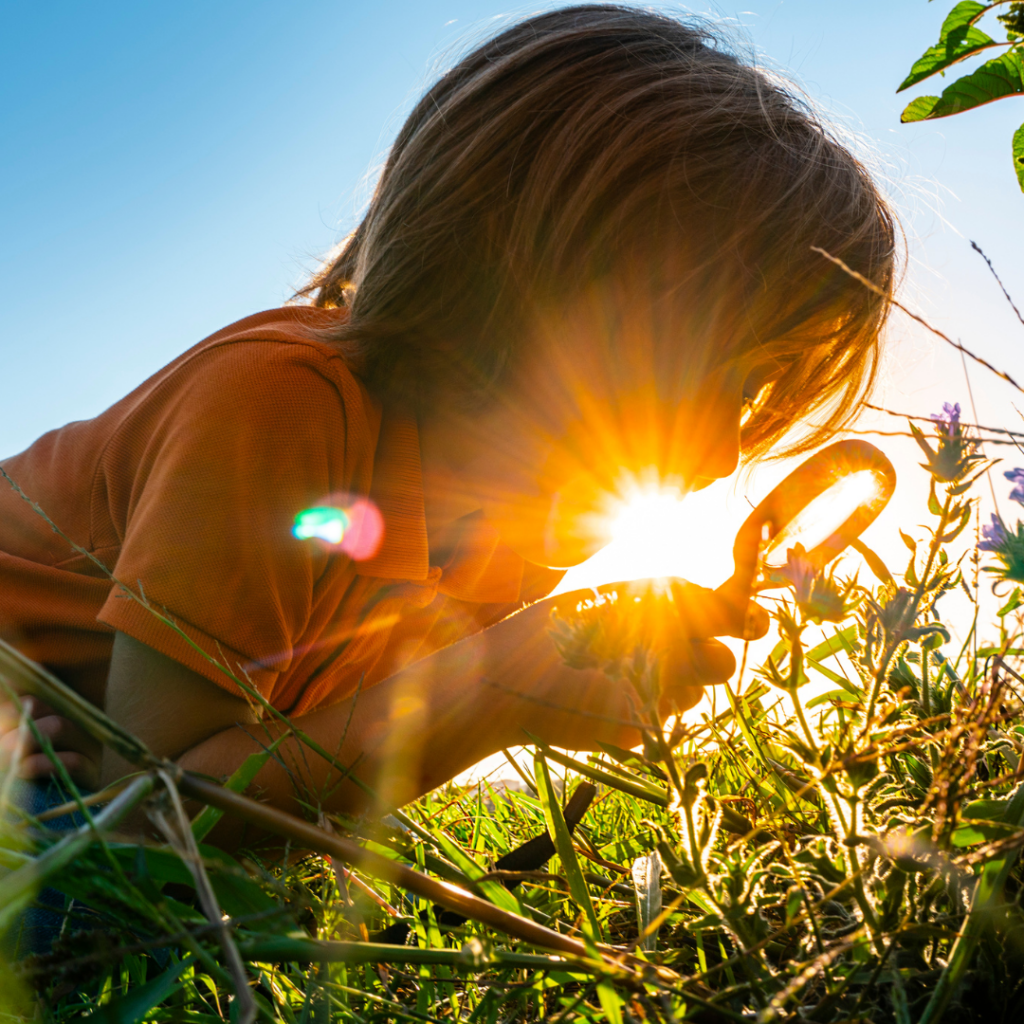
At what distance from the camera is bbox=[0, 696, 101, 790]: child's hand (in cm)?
100

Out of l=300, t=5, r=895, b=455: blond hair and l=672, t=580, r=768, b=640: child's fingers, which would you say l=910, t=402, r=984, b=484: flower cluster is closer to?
l=672, t=580, r=768, b=640: child's fingers

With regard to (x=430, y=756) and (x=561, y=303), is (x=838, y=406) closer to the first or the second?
(x=561, y=303)

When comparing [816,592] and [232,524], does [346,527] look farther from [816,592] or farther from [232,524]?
[816,592]

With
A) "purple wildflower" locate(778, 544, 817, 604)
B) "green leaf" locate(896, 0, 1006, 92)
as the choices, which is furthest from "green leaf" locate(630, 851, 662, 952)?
"green leaf" locate(896, 0, 1006, 92)

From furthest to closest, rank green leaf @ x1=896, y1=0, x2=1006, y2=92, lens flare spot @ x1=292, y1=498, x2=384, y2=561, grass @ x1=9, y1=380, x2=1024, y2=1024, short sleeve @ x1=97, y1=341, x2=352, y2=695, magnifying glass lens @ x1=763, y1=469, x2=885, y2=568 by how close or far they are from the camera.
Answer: lens flare spot @ x1=292, y1=498, x2=384, y2=561 → short sleeve @ x1=97, y1=341, x2=352, y2=695 → magnifying glass lens @ x1=763, y1=469, x2=885, y2=568 → green leaf @ x1=896, y1=0, x2=1006, y2=92 → grass @ x1=9, y1=380, x2=1024, y2=1024

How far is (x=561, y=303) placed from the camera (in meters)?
1.42

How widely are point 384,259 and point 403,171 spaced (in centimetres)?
20

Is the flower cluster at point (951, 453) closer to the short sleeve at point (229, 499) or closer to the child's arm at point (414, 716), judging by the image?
the child's arm at point (414, 716)

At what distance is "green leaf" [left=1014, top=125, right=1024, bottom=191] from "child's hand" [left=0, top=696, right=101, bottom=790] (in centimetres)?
124

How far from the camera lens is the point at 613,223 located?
1376mm

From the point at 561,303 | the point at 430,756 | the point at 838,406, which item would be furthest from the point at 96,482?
the point at 838,406

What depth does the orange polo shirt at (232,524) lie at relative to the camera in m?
0.99

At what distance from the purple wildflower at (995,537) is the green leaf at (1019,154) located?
0.44 metres

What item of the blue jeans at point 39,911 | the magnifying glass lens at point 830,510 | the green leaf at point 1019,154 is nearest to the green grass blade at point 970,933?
the magnifying glass lens at point 830,510
